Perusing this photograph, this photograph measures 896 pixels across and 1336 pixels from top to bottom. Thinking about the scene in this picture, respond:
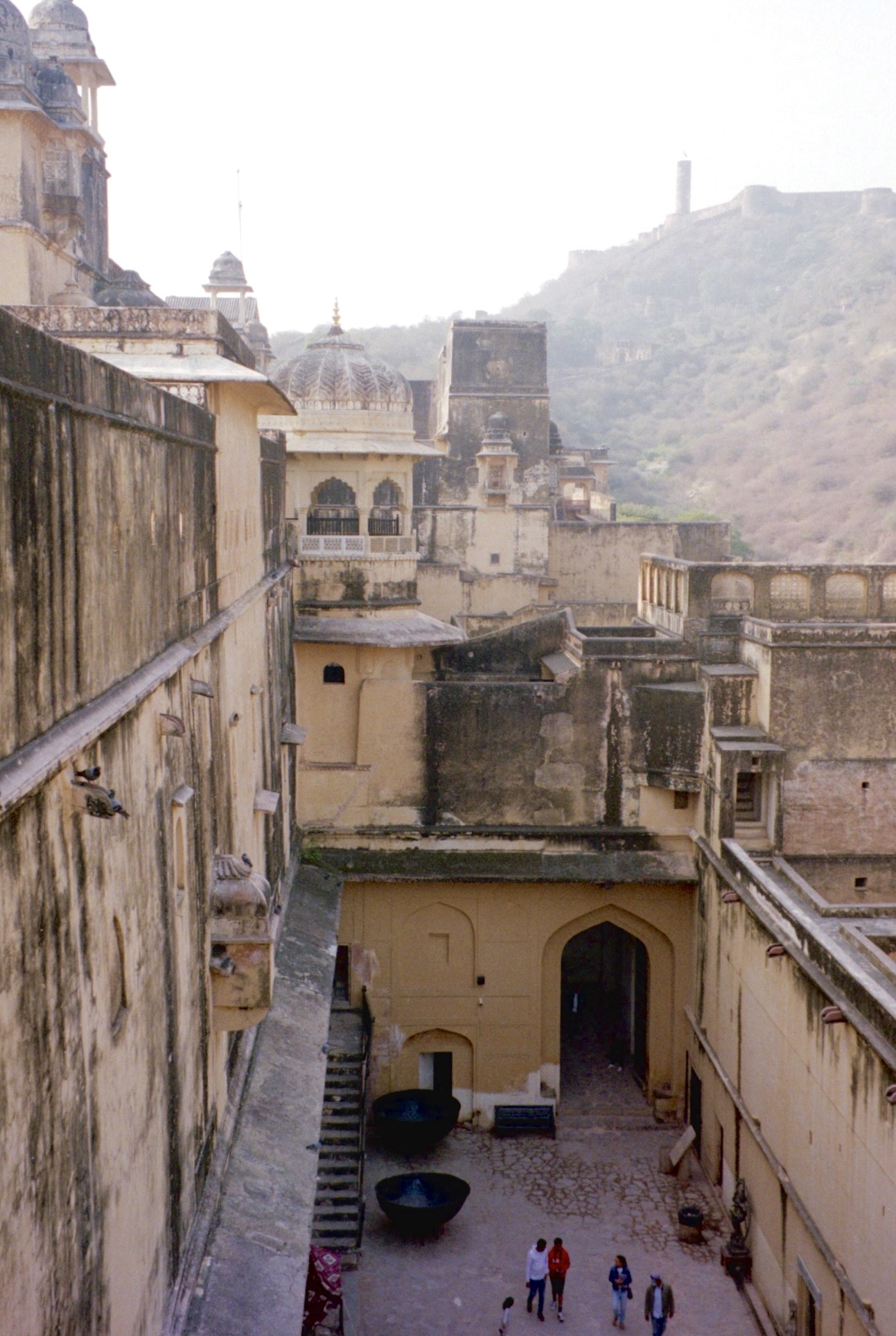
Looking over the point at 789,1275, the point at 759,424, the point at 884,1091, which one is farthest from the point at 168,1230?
the point at 759,424

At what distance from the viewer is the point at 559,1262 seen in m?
13.7

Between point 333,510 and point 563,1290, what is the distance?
10.2 metres

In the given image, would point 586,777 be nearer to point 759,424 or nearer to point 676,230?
point 759,424

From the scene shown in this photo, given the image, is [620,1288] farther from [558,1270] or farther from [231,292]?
[231,292]

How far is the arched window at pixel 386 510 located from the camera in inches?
726

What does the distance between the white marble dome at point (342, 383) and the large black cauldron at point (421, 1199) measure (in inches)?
399

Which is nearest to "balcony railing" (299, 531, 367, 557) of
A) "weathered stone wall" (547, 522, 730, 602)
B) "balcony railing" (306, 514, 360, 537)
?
"balcony railing" (306, 514, 360, 537)

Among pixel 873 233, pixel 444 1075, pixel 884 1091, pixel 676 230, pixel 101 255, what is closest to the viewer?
pixel 884 1091

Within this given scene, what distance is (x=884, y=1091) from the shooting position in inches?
396

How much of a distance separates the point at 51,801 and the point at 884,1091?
7541 mm

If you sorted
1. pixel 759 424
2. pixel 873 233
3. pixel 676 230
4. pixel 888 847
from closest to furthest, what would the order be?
pixel 888 847 → pixel 759 424 → pixel 873 233 → pixel 676 230

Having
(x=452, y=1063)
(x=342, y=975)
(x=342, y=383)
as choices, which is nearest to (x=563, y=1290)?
(x=452, y=1063)

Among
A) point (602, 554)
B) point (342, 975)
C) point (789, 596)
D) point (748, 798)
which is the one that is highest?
point (602, 554)

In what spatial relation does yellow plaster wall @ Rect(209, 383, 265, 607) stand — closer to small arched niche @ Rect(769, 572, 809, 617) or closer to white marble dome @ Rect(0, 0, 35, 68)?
white marble dome @ Rect(0, 0, 35, 68)
